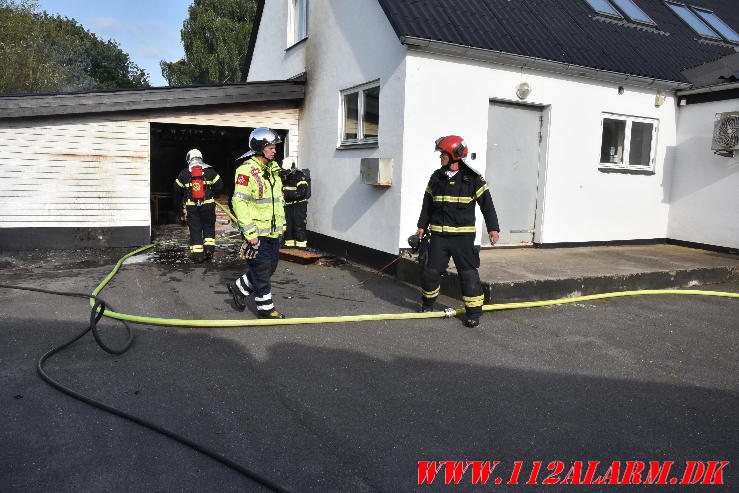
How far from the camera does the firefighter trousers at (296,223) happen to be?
34.8ft

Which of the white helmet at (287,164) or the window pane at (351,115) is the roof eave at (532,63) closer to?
the window pane at (351,115)

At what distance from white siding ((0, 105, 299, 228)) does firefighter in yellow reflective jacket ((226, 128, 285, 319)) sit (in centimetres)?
577

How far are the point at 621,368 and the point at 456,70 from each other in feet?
17.0

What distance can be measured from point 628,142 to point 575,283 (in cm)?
452

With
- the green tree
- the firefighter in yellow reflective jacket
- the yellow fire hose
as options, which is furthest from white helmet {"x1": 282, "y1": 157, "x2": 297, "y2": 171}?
the green tree

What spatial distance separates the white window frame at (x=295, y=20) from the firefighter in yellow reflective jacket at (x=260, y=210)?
7.85 metres

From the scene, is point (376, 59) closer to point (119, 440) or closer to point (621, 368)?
point (621, 368)

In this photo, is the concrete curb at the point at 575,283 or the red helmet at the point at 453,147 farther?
the concrete curb at the point at 575,283

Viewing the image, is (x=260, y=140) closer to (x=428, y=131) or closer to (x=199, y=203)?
(x=428, y=131)

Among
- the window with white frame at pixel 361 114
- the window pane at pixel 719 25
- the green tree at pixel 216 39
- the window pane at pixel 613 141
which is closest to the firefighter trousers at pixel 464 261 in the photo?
the window with white frame at pixel 361 114

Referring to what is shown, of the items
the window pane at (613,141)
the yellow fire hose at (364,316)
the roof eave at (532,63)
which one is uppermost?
the roof eave at (532,63)

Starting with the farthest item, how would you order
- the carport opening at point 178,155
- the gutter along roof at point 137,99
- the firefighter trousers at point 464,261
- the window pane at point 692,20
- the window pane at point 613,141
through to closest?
the carport opening at point 178,155, the window pane at point 692,20, the window pane at point 613,141, the gutter along roof at point 137,99, the firefighter trousers at point 464,261

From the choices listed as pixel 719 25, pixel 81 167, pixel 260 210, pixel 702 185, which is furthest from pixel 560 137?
pixel 81 167

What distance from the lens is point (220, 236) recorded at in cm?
1280
